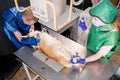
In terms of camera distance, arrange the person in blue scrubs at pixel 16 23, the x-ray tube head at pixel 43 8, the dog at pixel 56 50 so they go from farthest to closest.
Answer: the person in blue scrubs at pixel 16 23
the dog at pixel 56 50
the x-ray tube head at pixel 43 8

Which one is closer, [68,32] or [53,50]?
[53,50]

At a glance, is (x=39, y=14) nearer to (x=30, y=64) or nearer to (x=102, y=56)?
(x=30, y=64)

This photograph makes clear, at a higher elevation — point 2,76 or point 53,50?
point 53,50

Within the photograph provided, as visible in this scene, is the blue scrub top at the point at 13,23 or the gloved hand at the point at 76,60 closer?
the gloved hand at the point at 76,60

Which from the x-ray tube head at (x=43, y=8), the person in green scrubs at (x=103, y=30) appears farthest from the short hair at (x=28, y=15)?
the person in green scrubs at (x=103, y=30)

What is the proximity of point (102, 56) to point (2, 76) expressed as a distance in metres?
0.96

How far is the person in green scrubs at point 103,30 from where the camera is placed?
3.20 ft

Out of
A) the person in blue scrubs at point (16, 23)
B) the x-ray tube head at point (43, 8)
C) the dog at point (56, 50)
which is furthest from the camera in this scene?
the person in blue scrubs at point (16, 23)

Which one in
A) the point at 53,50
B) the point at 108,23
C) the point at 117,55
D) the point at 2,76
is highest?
the point at 108,23

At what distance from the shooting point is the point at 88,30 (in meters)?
1.29

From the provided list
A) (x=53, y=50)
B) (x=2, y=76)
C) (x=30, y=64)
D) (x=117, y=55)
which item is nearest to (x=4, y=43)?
(x=2, y=76)

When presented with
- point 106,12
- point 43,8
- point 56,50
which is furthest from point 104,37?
point 43,8

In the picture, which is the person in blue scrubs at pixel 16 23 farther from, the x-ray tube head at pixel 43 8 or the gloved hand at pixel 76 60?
the gloved hand at pixel 76 60

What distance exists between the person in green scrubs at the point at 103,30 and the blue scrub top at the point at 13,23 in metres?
0.62
